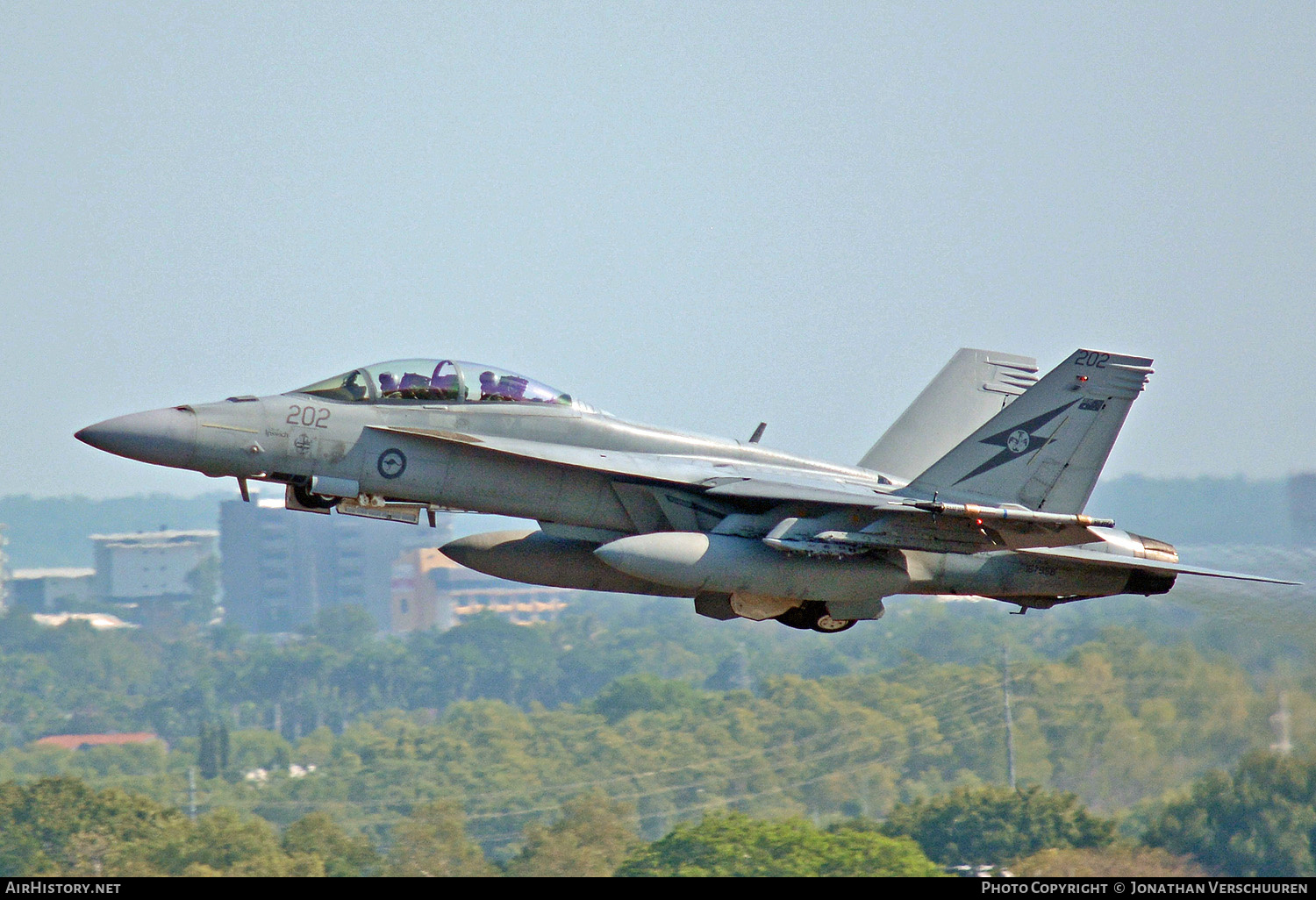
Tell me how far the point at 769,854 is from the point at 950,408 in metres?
30.4

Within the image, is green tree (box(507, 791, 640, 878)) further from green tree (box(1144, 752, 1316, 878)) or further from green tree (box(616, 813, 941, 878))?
green tree (box(1144, 752, 1316, 878))

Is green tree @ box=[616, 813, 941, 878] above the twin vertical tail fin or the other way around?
the other way around

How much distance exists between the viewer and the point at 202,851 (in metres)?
44.2

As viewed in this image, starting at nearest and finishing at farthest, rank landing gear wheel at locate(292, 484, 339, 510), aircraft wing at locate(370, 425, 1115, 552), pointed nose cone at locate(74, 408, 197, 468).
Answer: pointed nose cone at locate(74, 408, 197, 468)
aircraft wing at locate(370, 425, 1115, 552)
landing gear wheel at locate(292, 484, 339, 510)

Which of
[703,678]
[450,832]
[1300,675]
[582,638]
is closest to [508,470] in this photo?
[1300,675]

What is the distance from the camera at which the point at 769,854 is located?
151ft

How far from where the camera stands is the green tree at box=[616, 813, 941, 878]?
45.2 m

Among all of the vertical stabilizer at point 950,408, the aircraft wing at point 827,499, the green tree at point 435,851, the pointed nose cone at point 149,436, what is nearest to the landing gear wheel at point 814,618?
the aircraft wing at point 827,499

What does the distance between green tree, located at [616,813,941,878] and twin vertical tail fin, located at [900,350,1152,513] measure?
3244 centimetres

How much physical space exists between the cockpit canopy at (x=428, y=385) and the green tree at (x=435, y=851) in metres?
36.3

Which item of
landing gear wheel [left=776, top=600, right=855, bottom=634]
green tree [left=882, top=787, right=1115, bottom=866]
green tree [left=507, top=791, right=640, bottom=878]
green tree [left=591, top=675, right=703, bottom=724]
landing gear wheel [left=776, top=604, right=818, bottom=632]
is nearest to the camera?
landing gear wheel [left=776, top=600, right=855, bottom=634]

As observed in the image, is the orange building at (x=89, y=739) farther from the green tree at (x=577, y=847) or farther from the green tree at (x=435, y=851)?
the green tree at (x=577, y=847)

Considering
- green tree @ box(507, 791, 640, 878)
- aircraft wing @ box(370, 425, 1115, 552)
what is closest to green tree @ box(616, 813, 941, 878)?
green tree @ box(507, 791, 640, 878)
